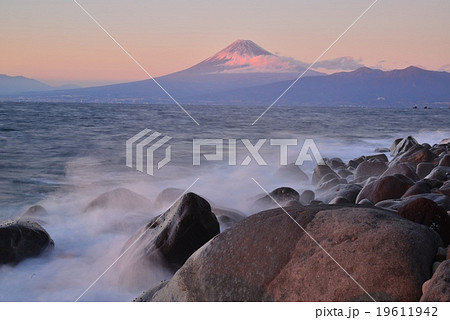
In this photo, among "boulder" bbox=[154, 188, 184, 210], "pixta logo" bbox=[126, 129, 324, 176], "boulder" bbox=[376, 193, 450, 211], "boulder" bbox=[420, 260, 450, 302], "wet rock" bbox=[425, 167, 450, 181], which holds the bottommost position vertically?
"pixta logo" bbox=[126, 129, 324, 176]

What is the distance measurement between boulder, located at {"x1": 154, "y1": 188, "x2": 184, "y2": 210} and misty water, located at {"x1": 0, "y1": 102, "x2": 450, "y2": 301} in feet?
A: 0.60

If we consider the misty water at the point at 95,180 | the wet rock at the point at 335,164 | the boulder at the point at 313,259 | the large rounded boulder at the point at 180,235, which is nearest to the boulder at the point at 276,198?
the misty water at the point at 95,180

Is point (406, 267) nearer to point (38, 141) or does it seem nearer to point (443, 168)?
point (443, 168)

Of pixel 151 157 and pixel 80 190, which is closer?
pixel 80 190

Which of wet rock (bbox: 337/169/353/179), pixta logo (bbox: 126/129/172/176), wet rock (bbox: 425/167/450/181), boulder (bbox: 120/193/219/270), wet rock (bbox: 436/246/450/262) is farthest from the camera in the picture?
pixta logo (bbox: 126/129/172/176)

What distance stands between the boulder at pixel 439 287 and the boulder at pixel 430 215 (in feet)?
3.73

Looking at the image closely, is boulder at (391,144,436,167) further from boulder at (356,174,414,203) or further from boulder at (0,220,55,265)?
boulder at (0,220,55,265)

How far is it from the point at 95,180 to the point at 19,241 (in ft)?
29.0

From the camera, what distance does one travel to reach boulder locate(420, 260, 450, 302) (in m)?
3.21

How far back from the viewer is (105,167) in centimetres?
1766

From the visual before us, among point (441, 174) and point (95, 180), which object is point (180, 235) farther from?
point (95, 180)

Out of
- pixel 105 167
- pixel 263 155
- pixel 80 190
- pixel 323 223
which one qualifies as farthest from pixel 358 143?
pixel 323 223

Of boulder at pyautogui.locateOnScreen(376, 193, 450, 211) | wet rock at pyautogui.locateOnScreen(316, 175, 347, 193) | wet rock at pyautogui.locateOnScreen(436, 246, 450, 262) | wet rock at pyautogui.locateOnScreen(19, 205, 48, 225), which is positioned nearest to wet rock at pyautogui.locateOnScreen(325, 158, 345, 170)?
wet rock at pyautogui.locateOnScreen(316, 175, 347, 193)
